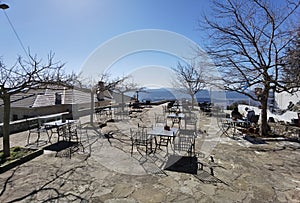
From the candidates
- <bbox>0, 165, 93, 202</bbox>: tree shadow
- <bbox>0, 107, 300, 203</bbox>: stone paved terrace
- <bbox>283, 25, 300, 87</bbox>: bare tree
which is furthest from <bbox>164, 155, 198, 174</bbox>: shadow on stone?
<bbox>283, 25, 300, 87</bbox>: bare tree

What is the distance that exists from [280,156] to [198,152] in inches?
87.9

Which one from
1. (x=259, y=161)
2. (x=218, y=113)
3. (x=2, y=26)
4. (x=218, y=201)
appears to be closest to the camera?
(x=218, y=201)

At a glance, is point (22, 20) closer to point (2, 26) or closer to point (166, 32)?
point (2, 26)

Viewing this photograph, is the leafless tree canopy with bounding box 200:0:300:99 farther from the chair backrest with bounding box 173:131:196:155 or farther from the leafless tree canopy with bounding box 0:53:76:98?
the leafless tree canopy with bounding box 0:53:76:98

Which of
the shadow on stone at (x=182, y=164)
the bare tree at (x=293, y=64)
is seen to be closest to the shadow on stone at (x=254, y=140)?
the bare tree at (x=293, y=64)

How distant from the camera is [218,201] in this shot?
3000 mm

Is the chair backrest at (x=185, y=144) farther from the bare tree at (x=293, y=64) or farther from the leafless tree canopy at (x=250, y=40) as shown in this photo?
the bare tree at (x=293, y=64)

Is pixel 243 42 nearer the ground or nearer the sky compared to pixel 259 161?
nearer the sky

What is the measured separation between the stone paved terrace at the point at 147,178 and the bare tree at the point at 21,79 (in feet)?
4.12

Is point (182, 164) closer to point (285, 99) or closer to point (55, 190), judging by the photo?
point (55, 190)

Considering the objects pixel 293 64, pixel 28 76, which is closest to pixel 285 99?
pixel 293 64

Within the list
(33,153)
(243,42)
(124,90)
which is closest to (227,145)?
(243,42)

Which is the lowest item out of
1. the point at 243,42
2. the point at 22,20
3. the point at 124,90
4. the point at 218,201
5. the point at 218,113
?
the point at 218,201

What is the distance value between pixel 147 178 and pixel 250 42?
6.65 m
